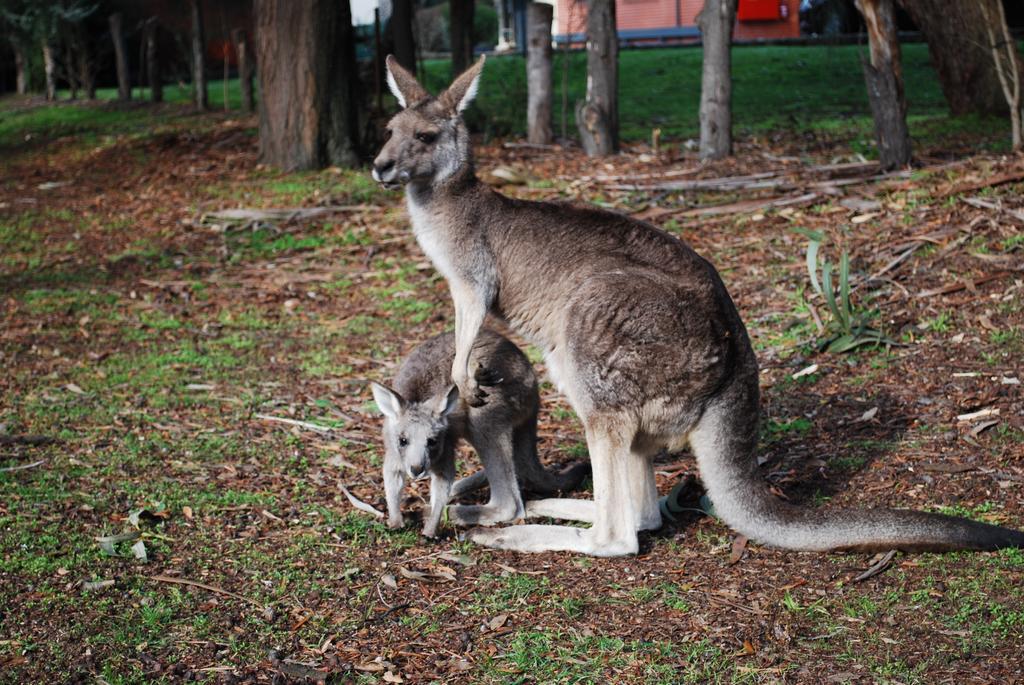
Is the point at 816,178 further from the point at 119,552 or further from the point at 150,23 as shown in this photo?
the point at 150,23

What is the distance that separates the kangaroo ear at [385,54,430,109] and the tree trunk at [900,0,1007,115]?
20.2 feet

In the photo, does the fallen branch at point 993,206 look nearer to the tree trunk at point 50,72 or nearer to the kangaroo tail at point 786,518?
the kangaroo tail at point 786,518

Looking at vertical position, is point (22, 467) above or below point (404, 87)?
below

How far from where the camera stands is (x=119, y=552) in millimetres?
3838

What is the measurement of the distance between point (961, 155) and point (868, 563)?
5.17 m

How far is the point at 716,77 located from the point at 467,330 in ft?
17.1

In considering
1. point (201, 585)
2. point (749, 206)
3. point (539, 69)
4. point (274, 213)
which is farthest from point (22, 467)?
point (539, 69)

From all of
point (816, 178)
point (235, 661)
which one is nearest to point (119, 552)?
point (235, 661)

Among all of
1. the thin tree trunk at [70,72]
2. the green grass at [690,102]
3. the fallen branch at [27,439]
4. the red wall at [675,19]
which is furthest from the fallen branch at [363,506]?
the red wall at [675,19]

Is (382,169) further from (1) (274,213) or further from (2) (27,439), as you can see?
(1) (274,213)

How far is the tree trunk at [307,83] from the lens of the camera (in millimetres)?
9383

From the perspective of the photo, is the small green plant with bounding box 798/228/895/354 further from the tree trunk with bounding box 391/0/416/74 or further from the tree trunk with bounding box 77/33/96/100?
the tree trunk with bounding box 77/33/96/100

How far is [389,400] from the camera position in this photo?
410 cm

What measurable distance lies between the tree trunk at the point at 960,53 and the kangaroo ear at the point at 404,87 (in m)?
6.15
